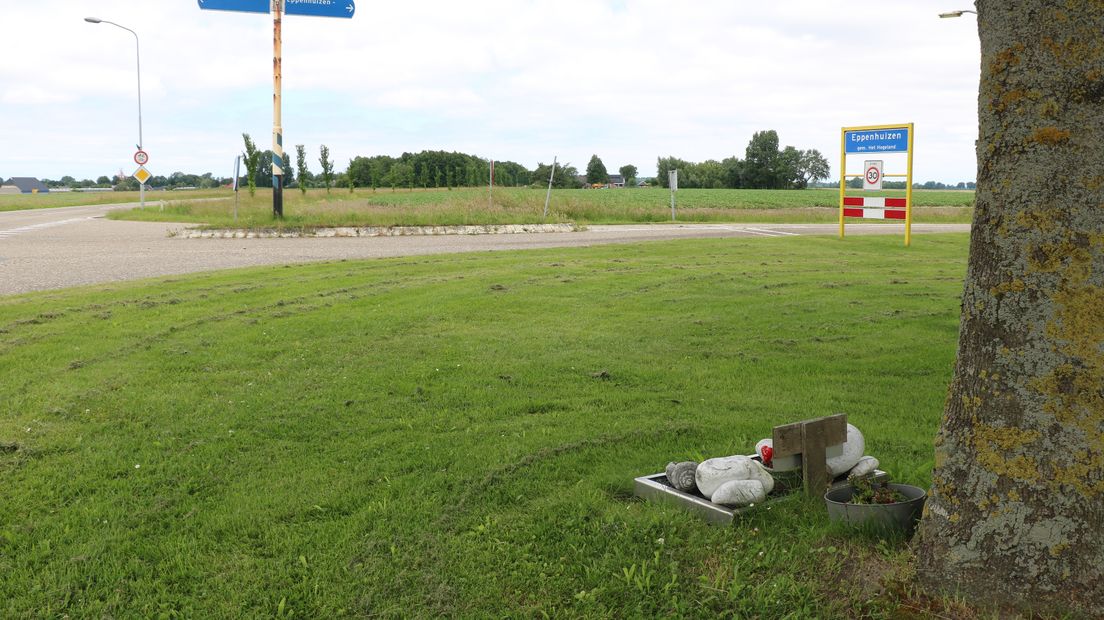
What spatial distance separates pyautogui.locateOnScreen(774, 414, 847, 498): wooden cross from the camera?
3758 mm

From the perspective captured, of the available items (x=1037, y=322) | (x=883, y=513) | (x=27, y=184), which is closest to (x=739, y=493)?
(x=883, y=513)

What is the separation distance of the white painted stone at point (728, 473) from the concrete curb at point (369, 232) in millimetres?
19477

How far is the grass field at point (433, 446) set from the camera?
326 centimetres

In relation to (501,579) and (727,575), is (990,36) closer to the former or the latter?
(727,575)

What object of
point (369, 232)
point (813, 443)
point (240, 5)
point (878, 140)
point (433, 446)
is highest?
point (240, 5)

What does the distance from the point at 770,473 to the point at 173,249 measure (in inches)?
663

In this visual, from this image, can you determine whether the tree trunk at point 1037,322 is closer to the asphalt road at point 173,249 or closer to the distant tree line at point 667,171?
the asphalt road at point 173,249

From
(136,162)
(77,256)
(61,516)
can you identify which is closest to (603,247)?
(77,256)

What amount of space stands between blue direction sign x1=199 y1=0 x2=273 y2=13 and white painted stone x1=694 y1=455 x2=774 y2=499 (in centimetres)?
2169

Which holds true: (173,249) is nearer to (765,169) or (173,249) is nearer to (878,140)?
(878,140)

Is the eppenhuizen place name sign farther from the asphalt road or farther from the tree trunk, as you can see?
the tree trunk

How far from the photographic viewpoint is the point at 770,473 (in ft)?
13.4

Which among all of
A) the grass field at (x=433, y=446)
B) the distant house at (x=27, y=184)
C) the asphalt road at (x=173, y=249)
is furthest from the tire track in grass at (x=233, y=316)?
the distant house at (x=27, y=184)

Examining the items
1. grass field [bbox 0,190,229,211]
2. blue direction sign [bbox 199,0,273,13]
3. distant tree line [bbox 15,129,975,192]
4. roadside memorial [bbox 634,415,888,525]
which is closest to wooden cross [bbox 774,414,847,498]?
roadside memorial [bbox 634,415,888,525]
